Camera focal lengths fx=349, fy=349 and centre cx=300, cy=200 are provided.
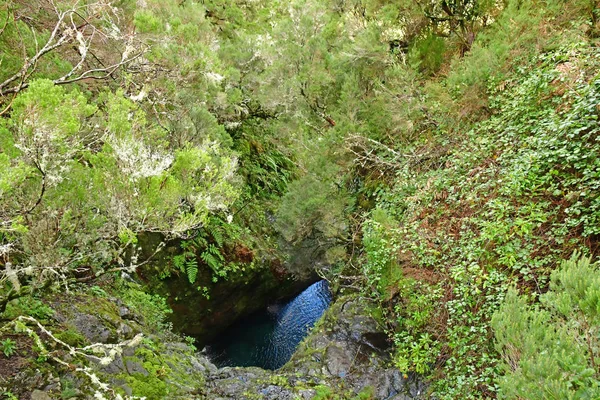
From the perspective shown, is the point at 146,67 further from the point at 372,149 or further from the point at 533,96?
the point at 533,96

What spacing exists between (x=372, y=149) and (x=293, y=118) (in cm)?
254

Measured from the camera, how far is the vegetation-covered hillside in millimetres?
2885

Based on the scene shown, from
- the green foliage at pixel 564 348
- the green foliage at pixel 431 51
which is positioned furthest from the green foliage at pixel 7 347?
the green foliage at pixel 431 51

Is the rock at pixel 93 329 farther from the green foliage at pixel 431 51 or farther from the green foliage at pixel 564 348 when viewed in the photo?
the green foliage at pixel 431 51

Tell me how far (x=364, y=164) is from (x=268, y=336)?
23.3ft

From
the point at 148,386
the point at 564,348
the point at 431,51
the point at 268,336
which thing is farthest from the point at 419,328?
the point at 268,336

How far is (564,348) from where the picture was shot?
80.0 inches

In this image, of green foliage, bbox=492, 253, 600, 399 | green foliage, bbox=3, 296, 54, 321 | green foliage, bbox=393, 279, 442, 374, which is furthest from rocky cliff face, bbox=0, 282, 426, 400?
green foliage, bbox=492, 253, 600, 399

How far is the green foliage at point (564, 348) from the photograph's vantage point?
1.84 metres

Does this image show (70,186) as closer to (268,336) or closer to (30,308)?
(30,308)

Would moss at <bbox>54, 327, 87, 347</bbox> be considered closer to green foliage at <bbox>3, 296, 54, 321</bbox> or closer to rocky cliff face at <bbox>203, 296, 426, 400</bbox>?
green foliage at <bbox>3, 296, 54, 321</bbox>

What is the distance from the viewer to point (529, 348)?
86.0 inches

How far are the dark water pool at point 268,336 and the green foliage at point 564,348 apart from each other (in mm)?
8075

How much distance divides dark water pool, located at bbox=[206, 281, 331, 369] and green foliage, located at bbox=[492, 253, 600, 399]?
26.5ft
